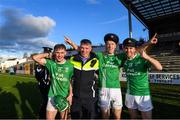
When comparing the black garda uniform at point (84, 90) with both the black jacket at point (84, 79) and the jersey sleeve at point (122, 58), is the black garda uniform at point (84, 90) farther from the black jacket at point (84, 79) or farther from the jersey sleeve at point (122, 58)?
the jersey sleeve at point (122, 58)

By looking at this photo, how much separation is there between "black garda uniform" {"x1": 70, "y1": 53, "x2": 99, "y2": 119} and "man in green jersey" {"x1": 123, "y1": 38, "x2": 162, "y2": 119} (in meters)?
0.69

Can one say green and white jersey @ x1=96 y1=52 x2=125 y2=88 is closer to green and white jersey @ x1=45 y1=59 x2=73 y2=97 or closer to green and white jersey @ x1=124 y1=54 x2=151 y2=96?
green and white jersey @ x1=124 y1=54 x2=151 y2=96

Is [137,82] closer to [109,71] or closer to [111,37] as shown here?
[109,71]

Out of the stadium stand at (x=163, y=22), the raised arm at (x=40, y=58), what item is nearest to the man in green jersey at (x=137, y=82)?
the raised arm at (x=40, y=58)

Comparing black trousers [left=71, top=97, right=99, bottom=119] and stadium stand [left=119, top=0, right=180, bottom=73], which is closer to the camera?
black trousers [left=71, top=97, right=99, bottom=119]

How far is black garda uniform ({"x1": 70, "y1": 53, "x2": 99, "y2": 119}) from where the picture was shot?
6.60 m

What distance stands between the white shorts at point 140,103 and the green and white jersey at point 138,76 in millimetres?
78

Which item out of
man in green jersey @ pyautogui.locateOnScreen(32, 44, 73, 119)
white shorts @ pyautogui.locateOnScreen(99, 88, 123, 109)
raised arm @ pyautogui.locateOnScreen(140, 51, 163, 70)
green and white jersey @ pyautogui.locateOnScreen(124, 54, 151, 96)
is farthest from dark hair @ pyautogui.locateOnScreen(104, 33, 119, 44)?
white shorts @ pyautogui.locateOnScreen(99, 88, 123, 109)

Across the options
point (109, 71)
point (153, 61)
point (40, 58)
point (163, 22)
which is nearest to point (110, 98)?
point (109, 71)

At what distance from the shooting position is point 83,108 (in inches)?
262

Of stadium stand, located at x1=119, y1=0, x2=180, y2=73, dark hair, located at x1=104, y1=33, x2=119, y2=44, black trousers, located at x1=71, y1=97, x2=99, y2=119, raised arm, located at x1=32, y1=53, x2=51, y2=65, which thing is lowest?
black trousers, located at x1=71, y1=97, x2=99, y2=119

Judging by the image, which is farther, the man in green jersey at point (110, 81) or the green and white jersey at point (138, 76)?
the man in green jersey at point (110, 81)

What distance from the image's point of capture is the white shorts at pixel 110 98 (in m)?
6.85

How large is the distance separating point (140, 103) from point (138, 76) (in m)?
0.52
